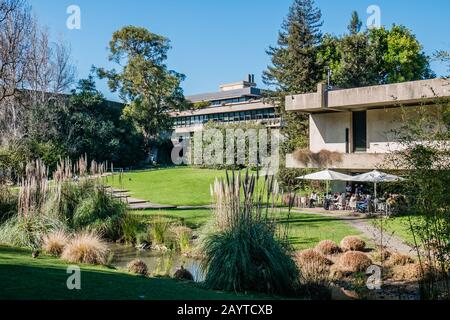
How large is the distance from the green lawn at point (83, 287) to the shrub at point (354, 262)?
3807 millimetres

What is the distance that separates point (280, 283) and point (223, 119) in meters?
58.7

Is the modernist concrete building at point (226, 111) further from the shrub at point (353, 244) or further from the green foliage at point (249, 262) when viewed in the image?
the green foliage at point (249, 262)

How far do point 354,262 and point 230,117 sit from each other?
55878mm

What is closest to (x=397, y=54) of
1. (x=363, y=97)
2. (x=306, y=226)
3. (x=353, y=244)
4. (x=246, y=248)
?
(x=363, y=97)

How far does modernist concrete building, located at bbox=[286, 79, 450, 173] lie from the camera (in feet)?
70.9

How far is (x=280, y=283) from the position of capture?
6980 mm

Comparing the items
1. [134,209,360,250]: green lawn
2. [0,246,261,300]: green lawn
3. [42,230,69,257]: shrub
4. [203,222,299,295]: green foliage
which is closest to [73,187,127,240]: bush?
[134,209,360,250]: green lawn

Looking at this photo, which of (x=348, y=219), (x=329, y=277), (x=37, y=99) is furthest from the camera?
(x=37, y=99)

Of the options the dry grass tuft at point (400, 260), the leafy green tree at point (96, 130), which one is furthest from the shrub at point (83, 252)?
the leafy green tree at point (96, 130)

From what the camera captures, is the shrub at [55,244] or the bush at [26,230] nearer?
the shrub at [55,244]

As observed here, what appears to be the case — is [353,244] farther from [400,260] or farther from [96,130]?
[96,130]

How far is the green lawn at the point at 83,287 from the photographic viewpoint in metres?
4.84
